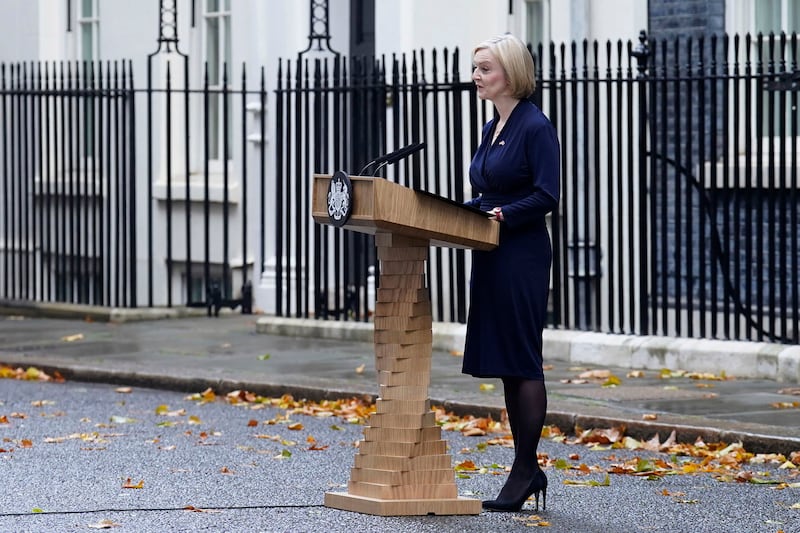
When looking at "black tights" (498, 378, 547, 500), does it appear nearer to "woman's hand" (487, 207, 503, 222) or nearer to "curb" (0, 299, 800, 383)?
"woman's hand" (487, 207, 503, 222)

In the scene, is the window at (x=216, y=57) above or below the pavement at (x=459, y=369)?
above

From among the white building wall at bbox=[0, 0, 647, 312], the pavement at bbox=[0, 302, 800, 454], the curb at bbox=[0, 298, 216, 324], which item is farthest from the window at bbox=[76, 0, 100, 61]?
the pavement at bbox=[0, 302, 800, 454]

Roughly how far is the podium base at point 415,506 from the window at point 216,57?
433 inches

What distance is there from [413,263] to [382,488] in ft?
2.71

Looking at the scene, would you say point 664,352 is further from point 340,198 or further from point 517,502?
point 340,198

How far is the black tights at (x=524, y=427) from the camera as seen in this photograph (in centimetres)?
671

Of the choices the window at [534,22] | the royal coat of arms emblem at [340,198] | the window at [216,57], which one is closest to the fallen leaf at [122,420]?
the royal coat of arms emblem at [340,198]

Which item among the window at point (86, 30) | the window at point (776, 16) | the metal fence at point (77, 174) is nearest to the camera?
the window at point (776, 16)

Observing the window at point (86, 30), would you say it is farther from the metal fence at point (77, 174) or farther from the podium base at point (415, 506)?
the podium base at point (415, 506)

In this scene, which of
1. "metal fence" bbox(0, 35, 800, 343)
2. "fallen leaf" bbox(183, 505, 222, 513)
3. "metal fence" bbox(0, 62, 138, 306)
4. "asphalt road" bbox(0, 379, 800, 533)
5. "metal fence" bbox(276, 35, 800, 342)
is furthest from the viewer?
"metal fence" bbox(0, 62, 138, 306)

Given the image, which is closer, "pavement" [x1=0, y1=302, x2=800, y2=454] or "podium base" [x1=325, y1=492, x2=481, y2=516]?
"podium base" [x1=325, y1=492, x2=481, y2=516]

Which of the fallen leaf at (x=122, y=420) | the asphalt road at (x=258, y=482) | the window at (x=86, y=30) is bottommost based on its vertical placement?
the asphalt road at (x=258, y=482)

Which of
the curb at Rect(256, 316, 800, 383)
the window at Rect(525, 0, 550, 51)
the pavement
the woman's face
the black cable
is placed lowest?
the pavement

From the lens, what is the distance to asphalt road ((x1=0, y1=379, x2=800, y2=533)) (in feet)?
21.6
